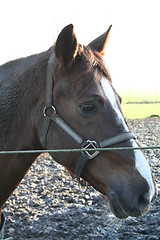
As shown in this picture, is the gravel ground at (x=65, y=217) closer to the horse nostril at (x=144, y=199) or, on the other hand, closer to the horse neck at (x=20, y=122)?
the horse neck at (x=20, y=122)

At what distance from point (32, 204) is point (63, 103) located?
190 inches

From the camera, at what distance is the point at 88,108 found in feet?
9.93

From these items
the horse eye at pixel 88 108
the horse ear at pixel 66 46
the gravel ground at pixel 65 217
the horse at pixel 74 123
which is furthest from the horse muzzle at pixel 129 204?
the gravel ground at pixel 65 217

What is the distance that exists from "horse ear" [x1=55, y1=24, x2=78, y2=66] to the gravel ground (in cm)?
173

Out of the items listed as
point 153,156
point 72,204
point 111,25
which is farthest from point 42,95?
point 153,156

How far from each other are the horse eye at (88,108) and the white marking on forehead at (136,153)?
0.50 ft

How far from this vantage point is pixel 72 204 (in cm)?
732

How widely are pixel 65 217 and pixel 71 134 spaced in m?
3.82

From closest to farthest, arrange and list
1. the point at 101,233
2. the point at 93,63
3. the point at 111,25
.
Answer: the point at 93,63 < the point at 111,25 < the point at 101,233

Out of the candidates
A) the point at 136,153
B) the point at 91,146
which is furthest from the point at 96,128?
the point at 136,153

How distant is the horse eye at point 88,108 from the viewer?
9.89 feet

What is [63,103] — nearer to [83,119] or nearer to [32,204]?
[83,119]

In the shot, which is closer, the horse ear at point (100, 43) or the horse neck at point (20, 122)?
the horse neck at point (20, 122)

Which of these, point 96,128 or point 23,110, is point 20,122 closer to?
point 23,110
